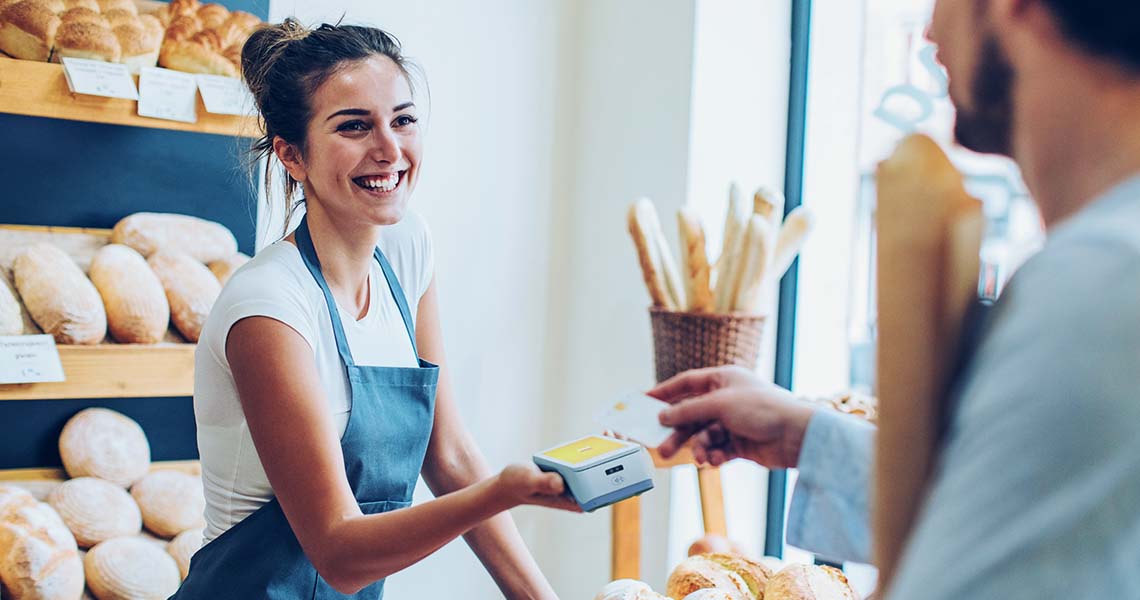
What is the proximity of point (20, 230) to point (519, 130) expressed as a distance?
3.96ft

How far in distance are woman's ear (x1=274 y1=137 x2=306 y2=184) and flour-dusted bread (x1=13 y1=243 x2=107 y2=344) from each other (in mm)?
488

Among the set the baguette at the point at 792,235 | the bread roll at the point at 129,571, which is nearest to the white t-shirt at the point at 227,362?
the bread roll at the point at 129,571

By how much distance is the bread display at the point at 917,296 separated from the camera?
50cm

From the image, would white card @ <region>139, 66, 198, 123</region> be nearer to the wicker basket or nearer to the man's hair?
the wicker basket

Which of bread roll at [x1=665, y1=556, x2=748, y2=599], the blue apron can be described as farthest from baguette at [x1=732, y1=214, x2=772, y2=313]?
the blue apron

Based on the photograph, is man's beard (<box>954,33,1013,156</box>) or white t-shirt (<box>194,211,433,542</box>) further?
white t-shirt (<box>194,211,433,542</box>)

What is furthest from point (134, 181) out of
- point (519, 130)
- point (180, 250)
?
point (519, 130)

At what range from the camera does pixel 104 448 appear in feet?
6.15

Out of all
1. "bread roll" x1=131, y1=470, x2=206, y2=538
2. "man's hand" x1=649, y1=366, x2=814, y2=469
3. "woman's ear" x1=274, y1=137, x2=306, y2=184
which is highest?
"woman's ear" x1=274, y1=137, x2=306, y2=184

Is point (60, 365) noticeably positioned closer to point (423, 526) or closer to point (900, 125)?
point (423, 526)

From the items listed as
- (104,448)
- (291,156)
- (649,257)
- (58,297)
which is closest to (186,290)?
(58,297)

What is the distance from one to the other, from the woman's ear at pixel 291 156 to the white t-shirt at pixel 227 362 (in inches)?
5.3

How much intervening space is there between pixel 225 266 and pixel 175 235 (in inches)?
4.4

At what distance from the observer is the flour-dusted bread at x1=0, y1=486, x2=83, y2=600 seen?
64.0 inches
